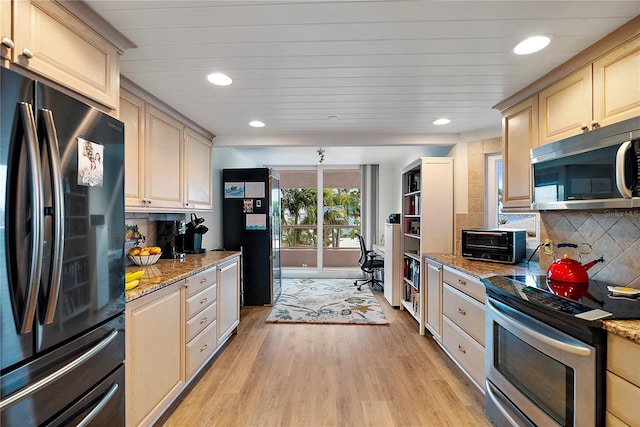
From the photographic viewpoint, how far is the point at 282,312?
3.87 metres

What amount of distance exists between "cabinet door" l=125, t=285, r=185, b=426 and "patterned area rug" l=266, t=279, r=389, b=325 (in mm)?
1694

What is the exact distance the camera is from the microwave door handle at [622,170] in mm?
1350

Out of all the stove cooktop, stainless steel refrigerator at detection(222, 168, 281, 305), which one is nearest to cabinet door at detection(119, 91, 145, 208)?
stainless steel refrigerator at detection(222, 168, 281, 305)

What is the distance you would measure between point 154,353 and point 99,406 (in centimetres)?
46

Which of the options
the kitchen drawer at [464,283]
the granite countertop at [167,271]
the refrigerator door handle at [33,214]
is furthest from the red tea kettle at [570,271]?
the refrigerator door handle at [33,214]

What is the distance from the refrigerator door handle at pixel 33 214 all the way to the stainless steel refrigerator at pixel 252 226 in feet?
10.1

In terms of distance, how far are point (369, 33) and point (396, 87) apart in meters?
0.70

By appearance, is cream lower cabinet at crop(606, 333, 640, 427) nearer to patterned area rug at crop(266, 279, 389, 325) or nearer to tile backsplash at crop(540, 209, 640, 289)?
tile backsplash at crop(540, 209, 640, 289)

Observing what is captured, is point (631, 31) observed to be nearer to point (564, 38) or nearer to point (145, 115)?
point (564, 38)

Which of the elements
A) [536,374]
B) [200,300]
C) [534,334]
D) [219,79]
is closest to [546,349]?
[534,334]

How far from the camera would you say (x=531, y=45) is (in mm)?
1606

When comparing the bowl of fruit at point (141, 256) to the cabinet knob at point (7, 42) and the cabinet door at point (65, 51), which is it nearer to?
the cabinet door at point (65, 51)

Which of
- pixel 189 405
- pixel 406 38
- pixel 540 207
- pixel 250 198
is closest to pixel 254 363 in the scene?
pixel 189 405

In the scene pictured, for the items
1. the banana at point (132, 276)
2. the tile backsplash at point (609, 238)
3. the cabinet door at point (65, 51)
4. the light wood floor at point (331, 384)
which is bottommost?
the light wood floor at point (331, 384)
